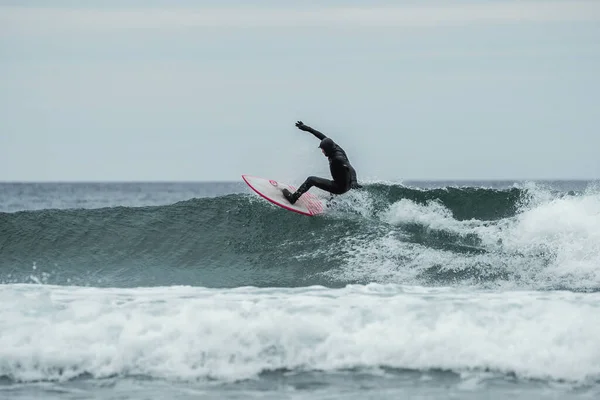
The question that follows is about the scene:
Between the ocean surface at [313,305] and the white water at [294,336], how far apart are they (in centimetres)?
2

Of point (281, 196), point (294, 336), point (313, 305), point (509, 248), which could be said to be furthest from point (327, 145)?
point (294, 336)

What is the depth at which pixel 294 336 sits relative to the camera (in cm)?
746

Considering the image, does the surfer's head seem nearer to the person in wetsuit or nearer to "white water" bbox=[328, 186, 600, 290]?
the person in wetsuit

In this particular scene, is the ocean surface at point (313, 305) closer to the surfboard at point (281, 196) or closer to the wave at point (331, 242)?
the wave at point (331, 242)

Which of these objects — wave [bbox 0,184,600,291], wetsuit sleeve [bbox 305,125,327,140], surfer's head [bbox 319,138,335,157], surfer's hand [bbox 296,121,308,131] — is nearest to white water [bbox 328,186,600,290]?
A: wave [bbox 0,184,600,291]

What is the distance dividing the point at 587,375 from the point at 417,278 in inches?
156

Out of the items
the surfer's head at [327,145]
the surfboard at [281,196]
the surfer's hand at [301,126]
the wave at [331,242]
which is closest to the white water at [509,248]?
the wave at [331,242]

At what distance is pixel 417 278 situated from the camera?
10.5 meters

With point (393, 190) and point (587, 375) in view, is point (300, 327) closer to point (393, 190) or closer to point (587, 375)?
point (587, 375)

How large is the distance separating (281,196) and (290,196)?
0.70ft

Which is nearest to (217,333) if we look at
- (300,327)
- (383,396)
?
(300,327)

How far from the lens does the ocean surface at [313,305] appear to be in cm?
678

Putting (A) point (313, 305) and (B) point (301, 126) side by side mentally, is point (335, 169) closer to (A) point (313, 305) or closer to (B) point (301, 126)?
(B) point (301, 126)

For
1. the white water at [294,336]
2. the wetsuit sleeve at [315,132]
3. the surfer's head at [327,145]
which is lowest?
the white water at [294,336]
